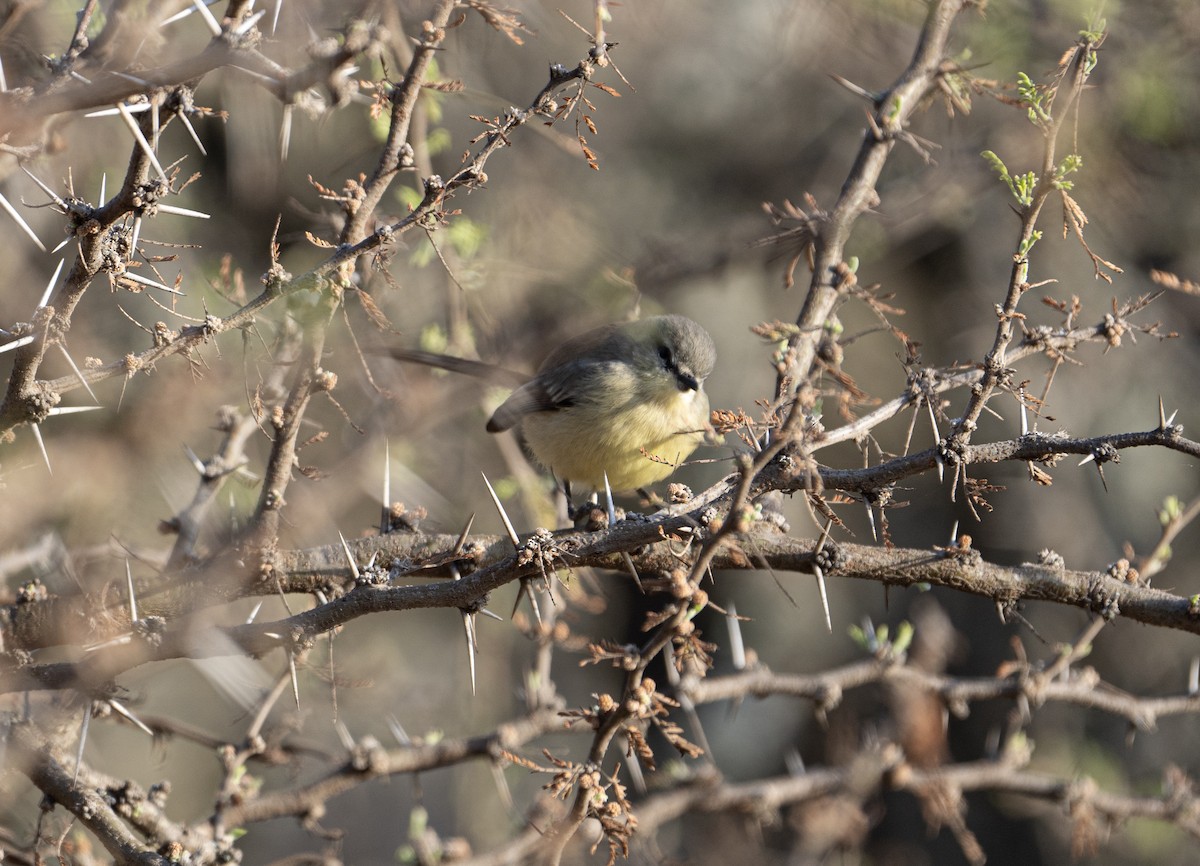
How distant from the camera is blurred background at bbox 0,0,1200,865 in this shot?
20.2 feet

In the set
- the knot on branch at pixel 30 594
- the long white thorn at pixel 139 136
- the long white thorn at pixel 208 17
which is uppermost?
the long white thorn at pixel 208 17

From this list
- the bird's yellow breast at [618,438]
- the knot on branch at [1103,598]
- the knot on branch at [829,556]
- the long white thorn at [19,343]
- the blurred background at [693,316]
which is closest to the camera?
the long white thorn at [19,343]

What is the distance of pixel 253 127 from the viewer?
7.54 m

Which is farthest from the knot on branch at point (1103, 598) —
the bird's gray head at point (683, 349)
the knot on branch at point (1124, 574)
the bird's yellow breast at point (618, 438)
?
the bird's gray head at point (683, 349)

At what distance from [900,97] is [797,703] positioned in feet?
25.8

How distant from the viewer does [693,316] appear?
1045 cm

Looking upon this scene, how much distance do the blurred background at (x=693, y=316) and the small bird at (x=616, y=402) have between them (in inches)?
12.9

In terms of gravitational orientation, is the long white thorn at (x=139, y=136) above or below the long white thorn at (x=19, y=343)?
above

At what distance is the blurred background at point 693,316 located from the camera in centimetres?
616

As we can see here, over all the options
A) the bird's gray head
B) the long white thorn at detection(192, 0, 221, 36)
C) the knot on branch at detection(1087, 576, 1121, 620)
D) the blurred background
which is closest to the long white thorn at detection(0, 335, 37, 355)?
the long white thorn at detection(192, 0, 221, 36)

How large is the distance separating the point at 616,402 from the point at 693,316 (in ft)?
15.8

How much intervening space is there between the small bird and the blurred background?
33 centimetres

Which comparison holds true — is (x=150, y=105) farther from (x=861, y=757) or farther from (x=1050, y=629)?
(x=1050, y=629)

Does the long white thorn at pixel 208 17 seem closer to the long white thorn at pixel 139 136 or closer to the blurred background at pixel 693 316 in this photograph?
the long white thorn at pixel 139 136
